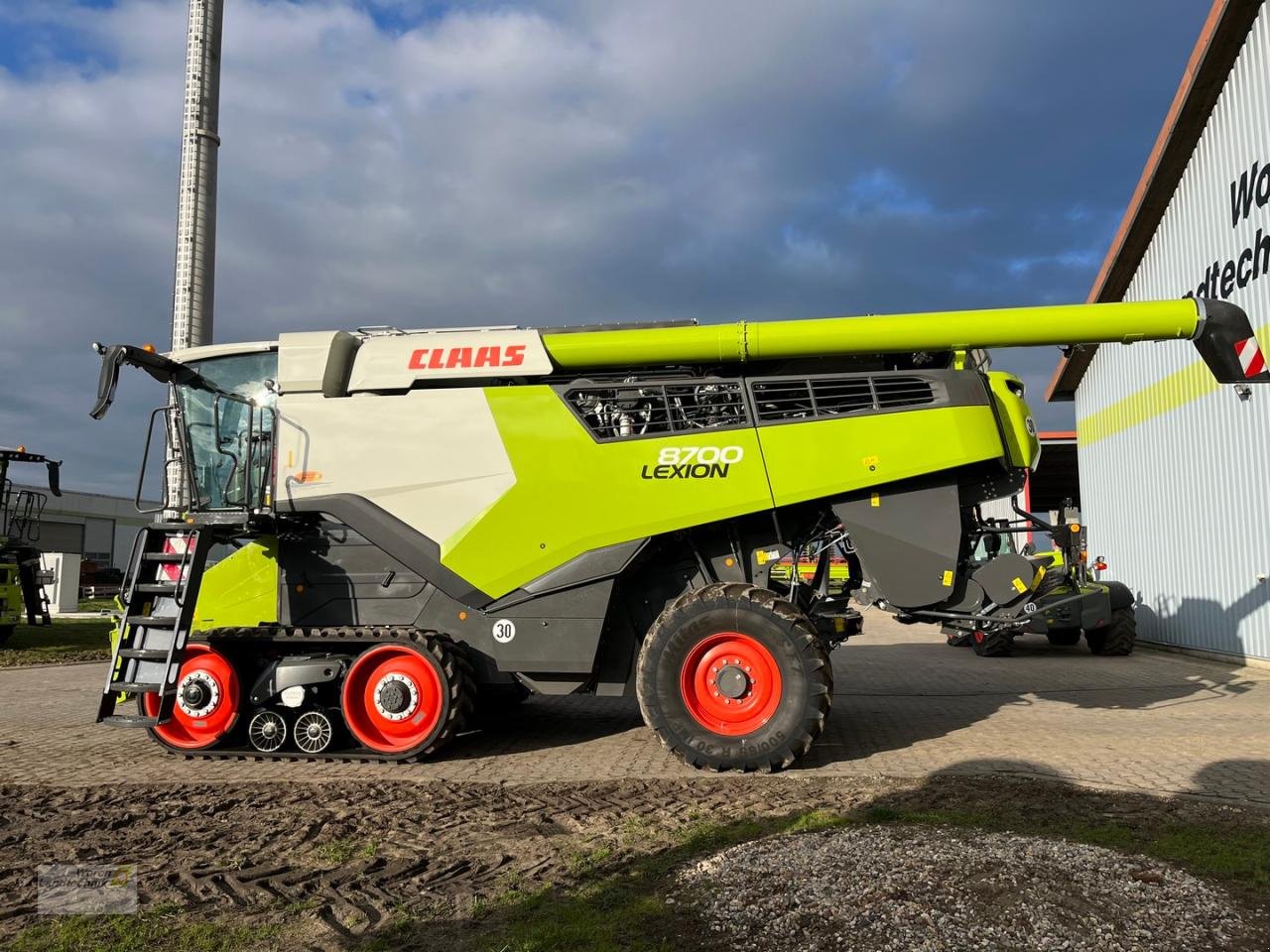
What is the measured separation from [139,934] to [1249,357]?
26.7 feet

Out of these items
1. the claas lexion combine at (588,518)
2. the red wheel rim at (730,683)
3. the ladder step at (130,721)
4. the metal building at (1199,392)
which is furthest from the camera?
the metal building at (1199,392)

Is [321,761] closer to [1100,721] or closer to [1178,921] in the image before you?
[1178,921]

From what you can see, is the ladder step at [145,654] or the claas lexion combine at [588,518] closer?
the claas lexion combine at [588,518]

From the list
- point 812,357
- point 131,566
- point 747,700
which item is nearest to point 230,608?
point 131,566

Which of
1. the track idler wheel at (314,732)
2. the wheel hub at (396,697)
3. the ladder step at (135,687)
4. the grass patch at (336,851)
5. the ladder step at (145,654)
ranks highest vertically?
the ladder step at (145,654)

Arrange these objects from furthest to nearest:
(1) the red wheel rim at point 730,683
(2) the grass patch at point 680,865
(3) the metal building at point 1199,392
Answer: (3) the metal building at point 1199,392 → (1) the red wheel rim at point 730,683 → (2) the grass patch at point 680,865

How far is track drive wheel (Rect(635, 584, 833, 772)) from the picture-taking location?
652 centimetres

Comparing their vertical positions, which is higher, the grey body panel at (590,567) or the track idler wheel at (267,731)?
the grey body panel at (590,567)

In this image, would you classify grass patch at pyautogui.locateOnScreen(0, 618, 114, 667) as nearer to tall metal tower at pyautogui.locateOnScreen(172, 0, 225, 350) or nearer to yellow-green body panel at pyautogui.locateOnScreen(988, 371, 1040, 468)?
tall metal tower at pyautogui.locateOnScreen(172, 0, 225, 350)

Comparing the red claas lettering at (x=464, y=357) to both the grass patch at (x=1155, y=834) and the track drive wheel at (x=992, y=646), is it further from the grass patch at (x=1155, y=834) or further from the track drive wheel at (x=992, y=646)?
the track drive wheel at (x=992, y=646)

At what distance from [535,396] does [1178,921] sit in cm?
517

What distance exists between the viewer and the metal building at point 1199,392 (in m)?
12.0

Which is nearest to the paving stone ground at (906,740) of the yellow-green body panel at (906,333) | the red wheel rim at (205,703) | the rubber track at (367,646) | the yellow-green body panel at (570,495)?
the rubber track at (367,646)

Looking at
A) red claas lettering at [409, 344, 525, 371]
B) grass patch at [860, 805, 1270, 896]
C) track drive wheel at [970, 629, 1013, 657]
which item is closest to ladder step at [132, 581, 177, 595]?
red claas lettering at [409, 344, 525, 371]
